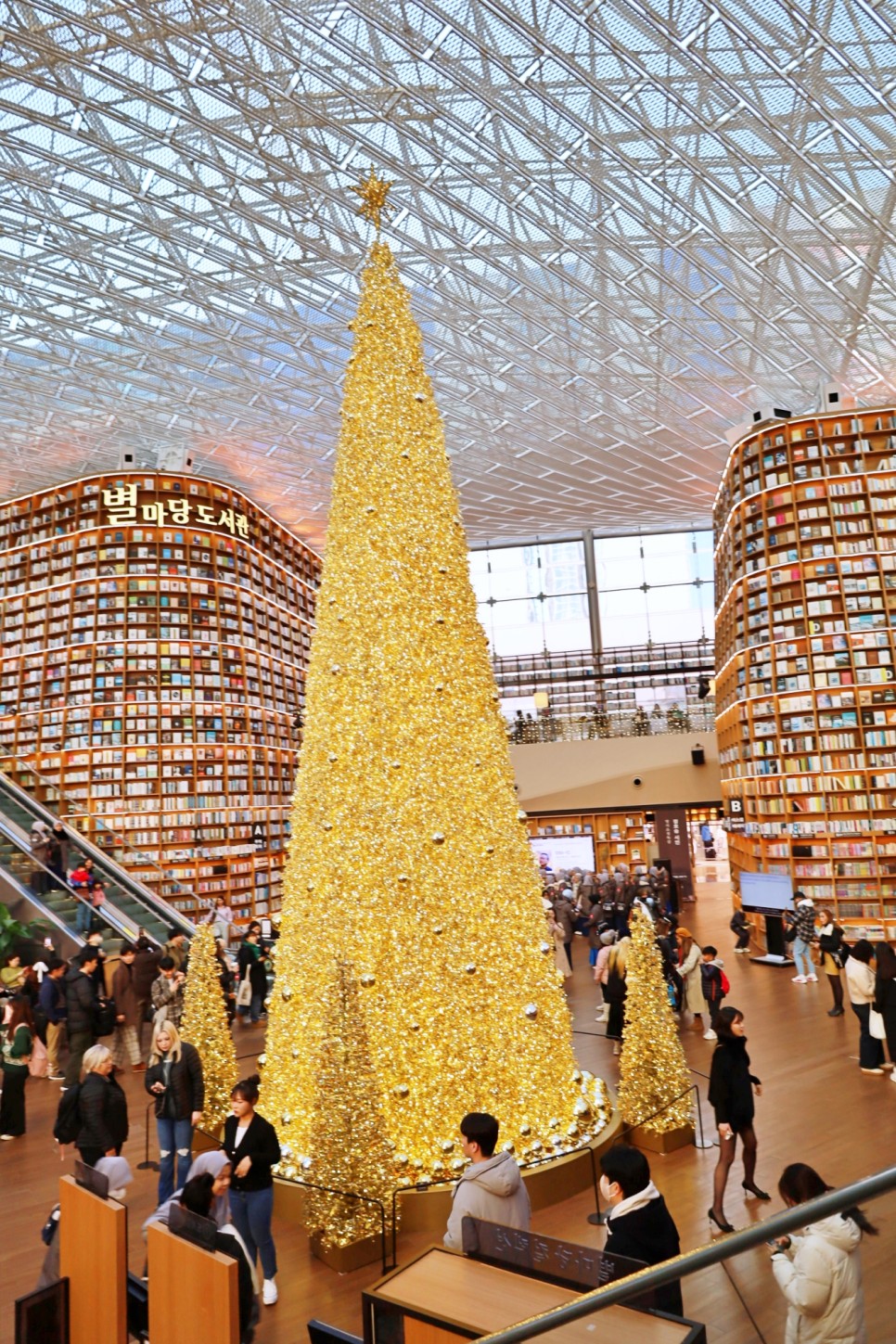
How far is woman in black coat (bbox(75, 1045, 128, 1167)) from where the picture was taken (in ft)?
11.9

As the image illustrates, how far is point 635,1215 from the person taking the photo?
98.1 inches

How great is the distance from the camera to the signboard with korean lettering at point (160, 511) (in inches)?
563

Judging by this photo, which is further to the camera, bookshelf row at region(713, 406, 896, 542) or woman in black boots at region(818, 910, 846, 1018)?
bookshelf row at region(713, 406, 896, 542)

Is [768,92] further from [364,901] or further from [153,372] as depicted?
[153,372]

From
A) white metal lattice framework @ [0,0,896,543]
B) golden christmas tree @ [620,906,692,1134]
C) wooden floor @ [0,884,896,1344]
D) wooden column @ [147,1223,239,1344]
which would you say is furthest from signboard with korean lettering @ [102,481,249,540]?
wooden column @ [147,1223,239,1344]

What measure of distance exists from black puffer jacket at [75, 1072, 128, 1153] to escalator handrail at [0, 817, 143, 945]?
5.78 metres

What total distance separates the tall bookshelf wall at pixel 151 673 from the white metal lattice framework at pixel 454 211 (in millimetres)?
1769

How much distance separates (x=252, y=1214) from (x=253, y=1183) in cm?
12

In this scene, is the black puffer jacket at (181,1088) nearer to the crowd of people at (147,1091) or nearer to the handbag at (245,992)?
the crowd of people at (147,1091)

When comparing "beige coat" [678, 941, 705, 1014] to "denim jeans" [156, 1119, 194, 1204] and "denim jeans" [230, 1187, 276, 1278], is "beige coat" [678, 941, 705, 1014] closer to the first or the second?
"denim jeans" [156, 1119, 194, 1204]

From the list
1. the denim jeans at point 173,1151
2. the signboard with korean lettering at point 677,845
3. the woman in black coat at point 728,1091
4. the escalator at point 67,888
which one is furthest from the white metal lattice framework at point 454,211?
the denim jeans at point 173,1151

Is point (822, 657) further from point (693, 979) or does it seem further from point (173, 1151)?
point (173, 1151)

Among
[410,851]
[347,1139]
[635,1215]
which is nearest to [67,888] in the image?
[410,851]

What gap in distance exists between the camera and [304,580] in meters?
18.8
